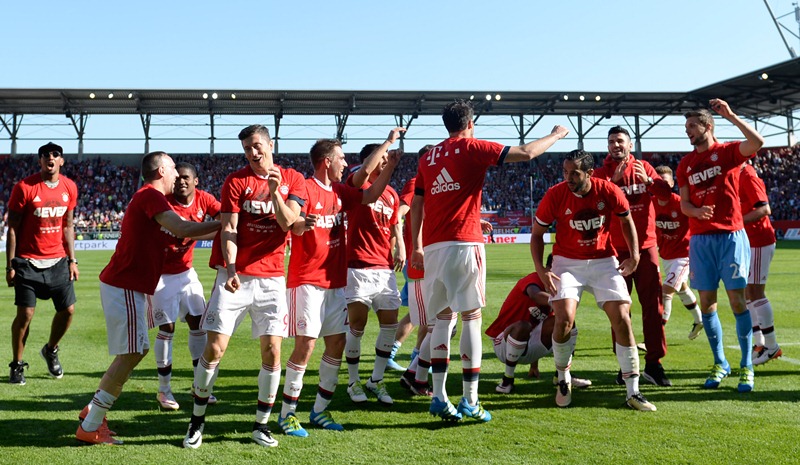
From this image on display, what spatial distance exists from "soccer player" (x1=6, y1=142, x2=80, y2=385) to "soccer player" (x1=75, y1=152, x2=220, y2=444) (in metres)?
2.75

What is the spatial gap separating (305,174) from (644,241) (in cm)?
4884

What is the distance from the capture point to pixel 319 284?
5.55 meters

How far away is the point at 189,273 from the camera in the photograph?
22.9 feet

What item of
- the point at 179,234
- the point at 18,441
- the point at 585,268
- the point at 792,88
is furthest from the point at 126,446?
the point at 792,88

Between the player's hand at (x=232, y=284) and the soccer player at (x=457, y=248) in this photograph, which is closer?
the player's hand at (x=232, y=284)

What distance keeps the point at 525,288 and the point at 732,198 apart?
7.33 ft

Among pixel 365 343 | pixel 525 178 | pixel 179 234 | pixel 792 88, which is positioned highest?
pixel 792 88

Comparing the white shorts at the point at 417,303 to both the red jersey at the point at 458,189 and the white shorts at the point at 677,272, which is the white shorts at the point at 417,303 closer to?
the red jersey at the point at 458,189

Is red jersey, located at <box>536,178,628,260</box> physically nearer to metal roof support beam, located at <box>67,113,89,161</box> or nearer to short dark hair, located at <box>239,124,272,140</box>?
short dark hair, located at <box>239,124,272,140</box>

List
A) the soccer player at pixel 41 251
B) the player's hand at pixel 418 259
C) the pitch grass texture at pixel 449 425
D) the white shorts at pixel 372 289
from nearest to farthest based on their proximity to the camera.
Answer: the pitch grass texture at pixel 449 425
the player's hand at pixel 418 259
the white shorts at pixel 372 289
the soccer player at pixel 41 251

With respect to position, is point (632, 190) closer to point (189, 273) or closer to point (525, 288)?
point (525, 288)

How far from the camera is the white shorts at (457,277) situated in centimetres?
571

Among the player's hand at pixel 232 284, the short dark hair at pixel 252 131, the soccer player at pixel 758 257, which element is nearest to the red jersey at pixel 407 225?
the short dark hair at pixel 252 131

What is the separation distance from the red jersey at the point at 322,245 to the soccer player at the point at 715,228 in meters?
3.55
